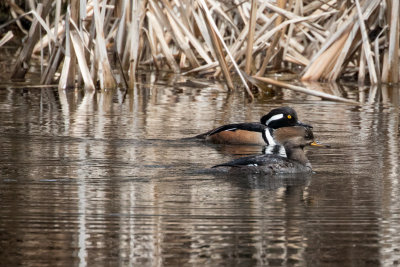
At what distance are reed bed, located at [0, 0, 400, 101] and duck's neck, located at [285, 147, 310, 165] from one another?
3441 millimetres

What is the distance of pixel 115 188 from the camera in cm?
661

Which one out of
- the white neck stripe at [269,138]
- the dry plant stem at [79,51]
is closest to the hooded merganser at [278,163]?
the white neck stripe at [269,138]

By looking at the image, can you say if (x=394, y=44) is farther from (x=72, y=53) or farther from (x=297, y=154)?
(x=297, y=154)

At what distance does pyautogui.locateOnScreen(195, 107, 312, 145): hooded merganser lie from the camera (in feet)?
30.8

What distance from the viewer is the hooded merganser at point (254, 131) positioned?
370 inches

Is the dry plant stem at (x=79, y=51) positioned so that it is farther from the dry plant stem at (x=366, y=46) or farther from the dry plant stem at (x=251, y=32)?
the dry plant stem at (x=366, y=46)

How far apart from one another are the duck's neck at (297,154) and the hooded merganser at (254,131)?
4.77ft

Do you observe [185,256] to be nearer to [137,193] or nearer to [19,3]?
[137,193]

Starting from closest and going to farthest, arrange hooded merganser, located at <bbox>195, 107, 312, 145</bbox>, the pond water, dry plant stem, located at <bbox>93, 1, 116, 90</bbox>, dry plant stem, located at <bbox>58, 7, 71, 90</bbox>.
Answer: the pond water, hooded merganser, located at <bbox>195, 107, 312, 145</bbox>, dry plant stem, located at <bbox>93, 1, 116, 90</bbox>, dry plant stem, located at <bbox>58, 7, 71, 90</bbox>

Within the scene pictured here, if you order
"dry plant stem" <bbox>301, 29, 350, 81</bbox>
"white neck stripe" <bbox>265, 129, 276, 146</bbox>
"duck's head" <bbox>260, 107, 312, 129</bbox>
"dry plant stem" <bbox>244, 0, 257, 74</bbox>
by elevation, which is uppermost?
"dry plant stem" <bbox>244, 0, 257, 74</bbox>

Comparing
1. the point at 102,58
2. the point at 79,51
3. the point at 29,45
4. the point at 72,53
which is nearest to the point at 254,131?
the point at 102,58

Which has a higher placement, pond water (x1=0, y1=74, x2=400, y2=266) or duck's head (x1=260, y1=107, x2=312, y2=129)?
duck's head (x1=260, y1=107, x2=312, y2=129)

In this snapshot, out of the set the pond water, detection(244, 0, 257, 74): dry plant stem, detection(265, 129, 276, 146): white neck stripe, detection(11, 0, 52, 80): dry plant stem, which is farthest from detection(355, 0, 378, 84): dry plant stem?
detection(11, 0, 52, 80): dry plant stem

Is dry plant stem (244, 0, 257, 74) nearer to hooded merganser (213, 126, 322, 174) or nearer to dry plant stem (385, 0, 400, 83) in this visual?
dry plant stem (385, 0, 400, 83)
